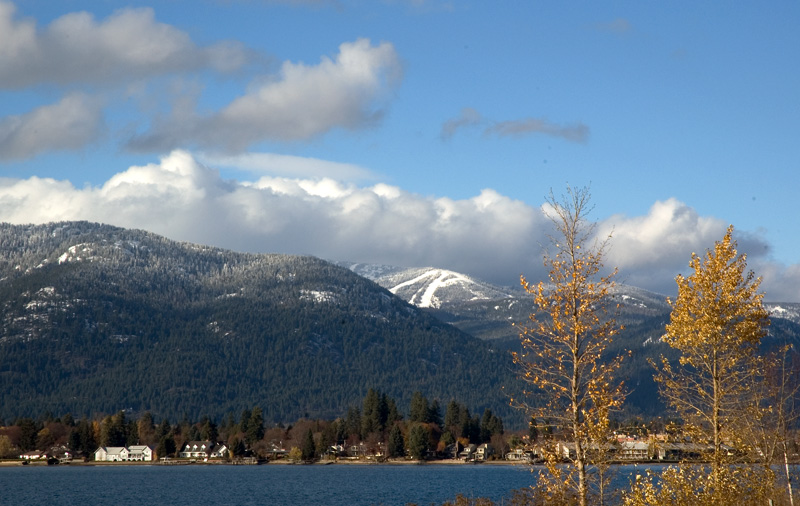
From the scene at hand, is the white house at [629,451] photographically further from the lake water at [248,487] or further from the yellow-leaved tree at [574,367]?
the lake water at [248,487]

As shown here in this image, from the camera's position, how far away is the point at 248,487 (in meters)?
141

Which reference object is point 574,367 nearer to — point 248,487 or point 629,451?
point 629,451

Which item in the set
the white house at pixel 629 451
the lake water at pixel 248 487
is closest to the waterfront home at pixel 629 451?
the white house at pixel 629 451

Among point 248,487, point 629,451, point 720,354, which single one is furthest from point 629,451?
point 248,487

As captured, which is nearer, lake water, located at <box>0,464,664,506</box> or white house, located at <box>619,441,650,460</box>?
white house, located at <box>619,441,650,460</box>

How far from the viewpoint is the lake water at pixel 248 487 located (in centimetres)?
11156

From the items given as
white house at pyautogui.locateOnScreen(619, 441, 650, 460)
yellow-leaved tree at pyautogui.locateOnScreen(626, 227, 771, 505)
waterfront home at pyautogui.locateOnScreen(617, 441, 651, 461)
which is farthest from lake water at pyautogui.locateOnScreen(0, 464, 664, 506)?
yellow-leaved tree at pyautogui.locateOnScreen(626, 227, 771, 505)

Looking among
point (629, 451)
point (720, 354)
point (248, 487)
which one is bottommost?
point (248, 487)

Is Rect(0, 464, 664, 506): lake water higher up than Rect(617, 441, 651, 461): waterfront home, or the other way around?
Rect(617, 441, 651, 461): waterfront home

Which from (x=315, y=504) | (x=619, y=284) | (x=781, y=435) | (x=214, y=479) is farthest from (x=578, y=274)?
(x=214, y=479)

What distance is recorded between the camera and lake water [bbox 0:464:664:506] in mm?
111562

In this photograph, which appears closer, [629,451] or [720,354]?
[720,354]

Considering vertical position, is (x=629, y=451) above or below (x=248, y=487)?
above

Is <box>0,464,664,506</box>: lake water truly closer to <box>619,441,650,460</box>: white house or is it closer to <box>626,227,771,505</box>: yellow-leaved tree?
<box>619,441,650,460</box>: white house
